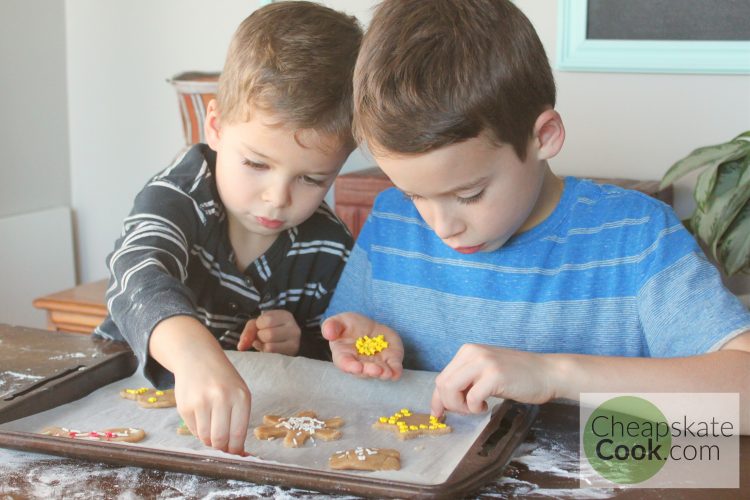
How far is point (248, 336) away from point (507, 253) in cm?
39

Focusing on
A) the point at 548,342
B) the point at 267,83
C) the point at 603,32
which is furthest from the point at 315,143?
the point at 603,32

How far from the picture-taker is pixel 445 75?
3.51 ft

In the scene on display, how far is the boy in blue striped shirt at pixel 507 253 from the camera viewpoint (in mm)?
1038

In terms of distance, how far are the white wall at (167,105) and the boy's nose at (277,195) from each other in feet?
4.19

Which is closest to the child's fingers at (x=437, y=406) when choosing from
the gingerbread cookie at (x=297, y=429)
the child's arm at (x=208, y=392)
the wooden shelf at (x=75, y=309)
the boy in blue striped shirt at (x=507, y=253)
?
the boy in blue striped shirt at (x=507, y=253)

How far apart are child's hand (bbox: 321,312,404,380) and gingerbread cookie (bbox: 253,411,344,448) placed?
0.10 m

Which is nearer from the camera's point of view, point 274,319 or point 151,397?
point 151,397

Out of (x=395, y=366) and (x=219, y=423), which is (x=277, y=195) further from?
(x=219, y=423)

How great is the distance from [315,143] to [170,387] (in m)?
0.38

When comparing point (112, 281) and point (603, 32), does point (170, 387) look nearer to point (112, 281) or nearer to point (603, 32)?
point (112, 281)

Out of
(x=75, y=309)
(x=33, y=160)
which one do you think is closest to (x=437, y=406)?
(x=75, y=309)

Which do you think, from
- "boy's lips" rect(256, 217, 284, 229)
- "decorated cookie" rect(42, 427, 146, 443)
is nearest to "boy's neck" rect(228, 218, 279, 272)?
"boy's lips" rect(256, 217, 284, 229)

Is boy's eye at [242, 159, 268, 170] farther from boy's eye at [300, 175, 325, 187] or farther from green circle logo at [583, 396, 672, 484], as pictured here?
green circle logo at [583, 396, 672, 484]

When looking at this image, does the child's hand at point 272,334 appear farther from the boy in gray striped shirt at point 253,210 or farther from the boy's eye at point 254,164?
the boy's eye at point 254,164
